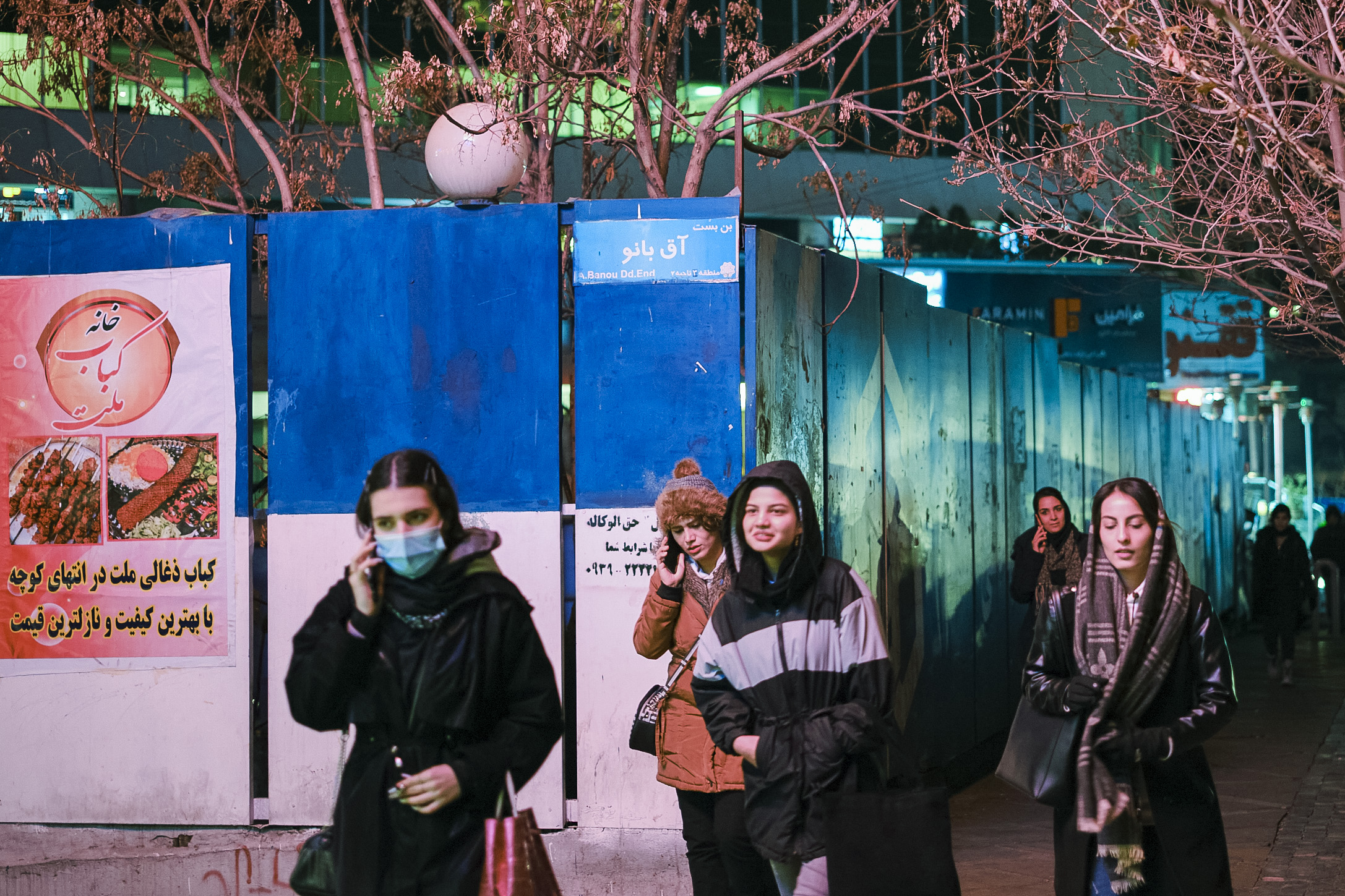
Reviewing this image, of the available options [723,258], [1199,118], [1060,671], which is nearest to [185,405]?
[723,258]

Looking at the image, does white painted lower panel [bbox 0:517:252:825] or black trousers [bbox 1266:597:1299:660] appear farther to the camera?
black trousers [bbox 1266:597:1299:660]

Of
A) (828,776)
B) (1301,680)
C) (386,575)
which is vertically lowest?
(1301,680)

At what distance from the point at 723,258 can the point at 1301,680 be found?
1199cm

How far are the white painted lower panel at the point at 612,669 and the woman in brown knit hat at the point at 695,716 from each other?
1394mm

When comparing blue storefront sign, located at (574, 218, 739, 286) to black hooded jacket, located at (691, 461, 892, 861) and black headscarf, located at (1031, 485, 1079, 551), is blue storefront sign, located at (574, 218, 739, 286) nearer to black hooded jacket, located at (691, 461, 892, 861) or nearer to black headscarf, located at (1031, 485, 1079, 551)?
black hooded jacket, located at (691, 461, 892, 861)

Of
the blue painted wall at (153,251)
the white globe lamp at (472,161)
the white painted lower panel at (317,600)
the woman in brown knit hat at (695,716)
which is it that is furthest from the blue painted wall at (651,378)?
the blue painted wall at (153,251)

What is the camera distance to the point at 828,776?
4035 mm

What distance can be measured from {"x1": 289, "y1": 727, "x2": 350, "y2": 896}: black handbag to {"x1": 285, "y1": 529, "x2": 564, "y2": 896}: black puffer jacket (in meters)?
0.05

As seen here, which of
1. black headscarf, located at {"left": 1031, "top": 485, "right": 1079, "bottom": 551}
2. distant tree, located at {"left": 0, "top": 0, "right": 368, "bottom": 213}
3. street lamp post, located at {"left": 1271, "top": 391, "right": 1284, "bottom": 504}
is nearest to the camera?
Answer: black headscarf, located at {"left": 1031, "top": 485, "right": 1079, "bottom": 551}

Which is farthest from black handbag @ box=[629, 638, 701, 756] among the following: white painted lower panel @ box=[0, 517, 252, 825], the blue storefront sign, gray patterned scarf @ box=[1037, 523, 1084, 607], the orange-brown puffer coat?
gray patterned scarf @ box=[1037, 523, 1084, 607]

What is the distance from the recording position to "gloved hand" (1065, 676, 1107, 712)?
4.18 metres

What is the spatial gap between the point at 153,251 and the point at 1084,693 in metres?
5.34

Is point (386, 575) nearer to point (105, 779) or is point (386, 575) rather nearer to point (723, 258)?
point (723, 258)

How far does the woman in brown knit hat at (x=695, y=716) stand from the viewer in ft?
16.2
